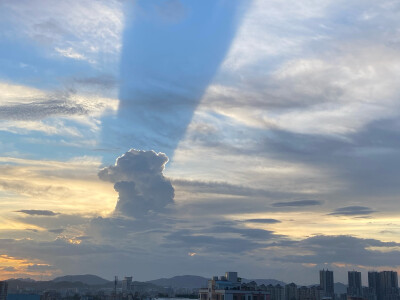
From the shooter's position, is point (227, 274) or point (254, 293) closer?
point (254, 293)

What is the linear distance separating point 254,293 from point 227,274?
59.6ft

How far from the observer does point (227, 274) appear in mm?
199875

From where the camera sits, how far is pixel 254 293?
608 ft

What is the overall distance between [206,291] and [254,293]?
21869mm

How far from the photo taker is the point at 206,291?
640ft

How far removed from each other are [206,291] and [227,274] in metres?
12.0
